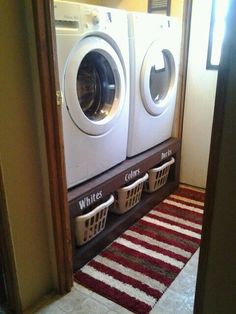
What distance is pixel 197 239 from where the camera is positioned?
6.14ft

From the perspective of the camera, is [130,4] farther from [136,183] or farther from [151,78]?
[136,183]

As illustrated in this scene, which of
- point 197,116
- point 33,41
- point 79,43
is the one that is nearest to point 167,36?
point 197,116

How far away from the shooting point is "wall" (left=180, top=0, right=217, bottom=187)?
2168 millimetres

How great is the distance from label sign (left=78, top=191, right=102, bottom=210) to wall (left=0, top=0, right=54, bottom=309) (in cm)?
22

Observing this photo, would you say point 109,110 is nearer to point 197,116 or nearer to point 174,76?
point 174,76

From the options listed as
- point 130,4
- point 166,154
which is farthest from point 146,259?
point 130,4

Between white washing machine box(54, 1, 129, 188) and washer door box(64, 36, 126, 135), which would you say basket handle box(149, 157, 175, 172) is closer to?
white washing machine box(54, 1, 129, 188)

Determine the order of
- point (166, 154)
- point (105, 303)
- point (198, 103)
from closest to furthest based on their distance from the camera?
point (105, 303)
point (166, 154)
point (198, 103)

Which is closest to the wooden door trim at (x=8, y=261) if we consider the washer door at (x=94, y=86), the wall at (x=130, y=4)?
the washer door at (x=94, y=86)

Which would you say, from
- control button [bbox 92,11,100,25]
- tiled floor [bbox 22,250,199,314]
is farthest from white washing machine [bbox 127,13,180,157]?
tiled floor [bbox 22,250,199,314]

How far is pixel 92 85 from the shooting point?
169 centimetres

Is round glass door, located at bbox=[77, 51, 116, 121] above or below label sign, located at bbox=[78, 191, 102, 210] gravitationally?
above

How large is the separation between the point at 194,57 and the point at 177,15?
332 mm

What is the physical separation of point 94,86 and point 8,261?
103 cm
